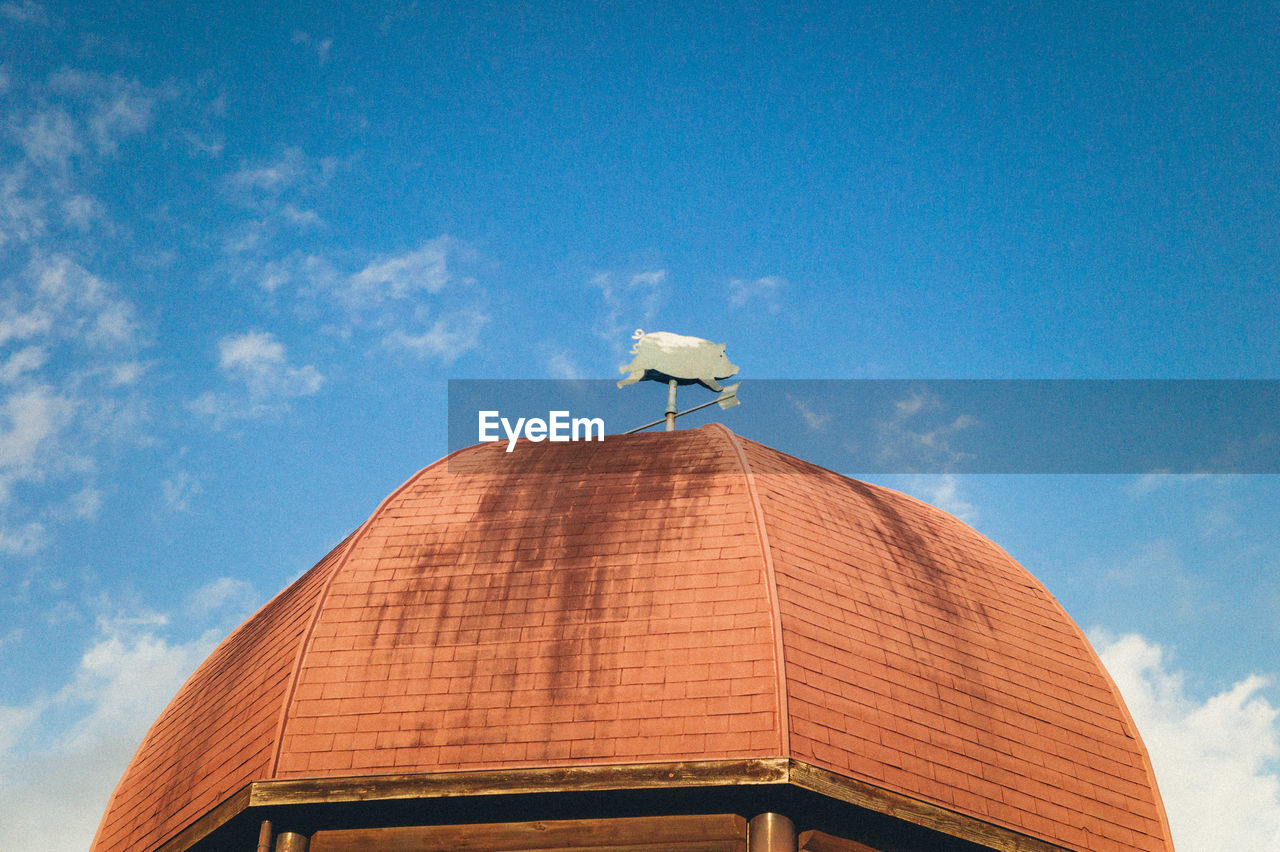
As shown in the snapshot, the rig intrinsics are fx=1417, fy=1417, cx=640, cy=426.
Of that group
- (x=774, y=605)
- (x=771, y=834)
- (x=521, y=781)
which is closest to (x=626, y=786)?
(x=521, y=781)

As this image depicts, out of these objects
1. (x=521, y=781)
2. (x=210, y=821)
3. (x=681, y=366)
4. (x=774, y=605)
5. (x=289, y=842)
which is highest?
(x=681, y=366)

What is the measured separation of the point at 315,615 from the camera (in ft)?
55.8

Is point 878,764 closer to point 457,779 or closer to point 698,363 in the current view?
point 457,779

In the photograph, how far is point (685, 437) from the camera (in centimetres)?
1988

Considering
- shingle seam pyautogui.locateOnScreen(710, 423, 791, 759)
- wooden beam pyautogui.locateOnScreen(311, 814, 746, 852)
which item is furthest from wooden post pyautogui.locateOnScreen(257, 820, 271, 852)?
shingle seam pyautogui.locateOnScreen(710, 423, 791, 759)

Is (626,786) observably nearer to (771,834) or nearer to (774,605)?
(771,834)

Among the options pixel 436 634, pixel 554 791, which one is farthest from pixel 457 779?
pixel 436 634

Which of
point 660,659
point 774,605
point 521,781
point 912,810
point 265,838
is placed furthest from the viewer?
point 774,605

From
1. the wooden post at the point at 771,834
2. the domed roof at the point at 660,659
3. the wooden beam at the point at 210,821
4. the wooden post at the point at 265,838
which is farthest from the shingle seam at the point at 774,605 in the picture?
the wooden beam at the point at 210,821

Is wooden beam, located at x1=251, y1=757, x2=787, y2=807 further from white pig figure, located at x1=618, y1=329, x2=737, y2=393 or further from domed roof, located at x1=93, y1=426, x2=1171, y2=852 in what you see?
white pig figure, located at x1=618, y1=329, x2=737, y2=393

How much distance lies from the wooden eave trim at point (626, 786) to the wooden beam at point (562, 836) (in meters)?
0.54

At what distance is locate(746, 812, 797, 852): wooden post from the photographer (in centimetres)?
1455

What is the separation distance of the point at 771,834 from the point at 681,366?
377 inches

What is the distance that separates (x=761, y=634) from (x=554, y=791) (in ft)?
9.39
